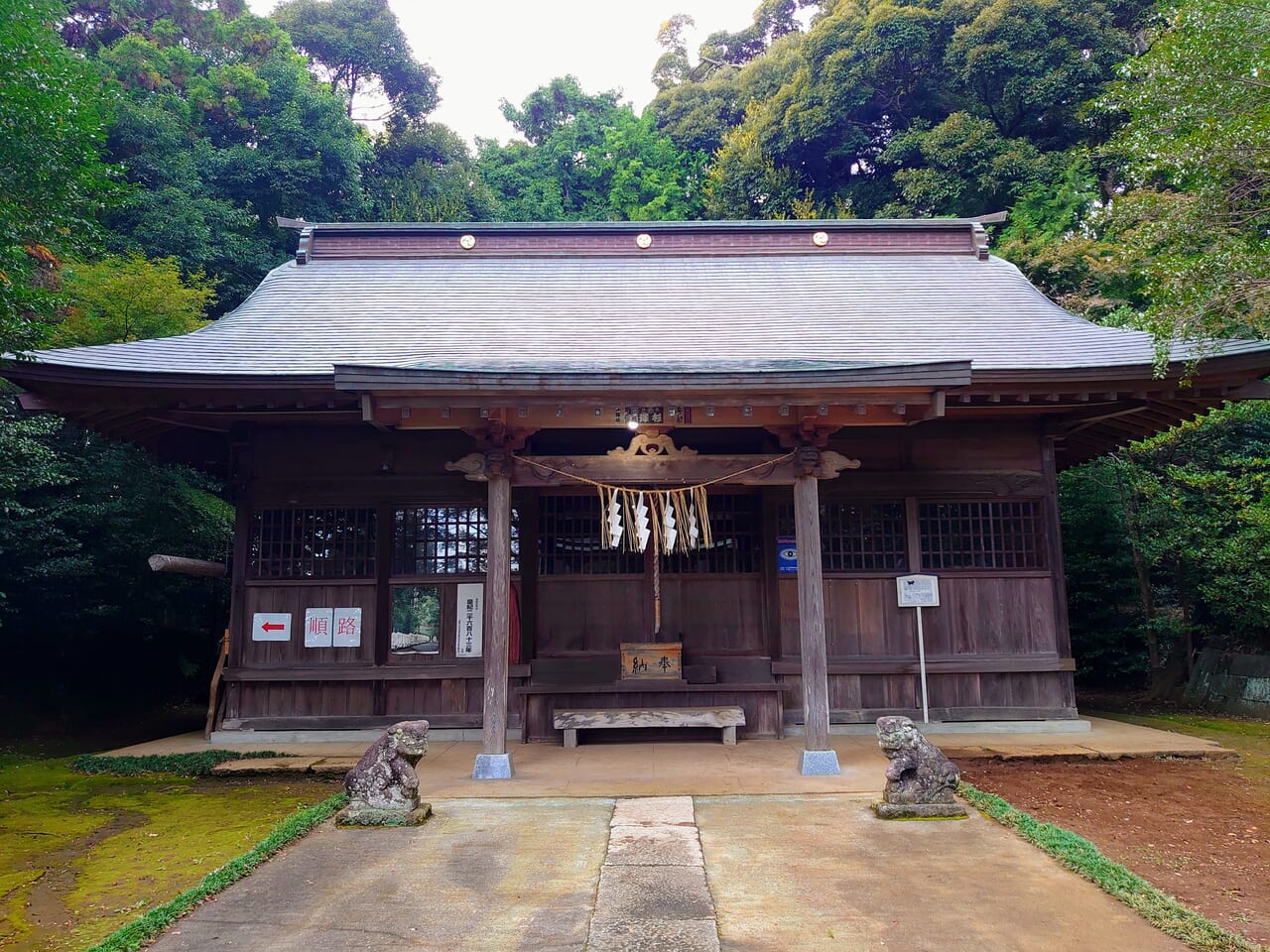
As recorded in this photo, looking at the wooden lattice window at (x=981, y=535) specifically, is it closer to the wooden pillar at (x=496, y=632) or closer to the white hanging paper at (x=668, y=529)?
the white hanging paper at (x=668, y=529)

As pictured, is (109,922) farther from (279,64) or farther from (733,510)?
(279,64)

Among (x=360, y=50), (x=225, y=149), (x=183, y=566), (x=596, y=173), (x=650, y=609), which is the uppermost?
(x=360, y=50)

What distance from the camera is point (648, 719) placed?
7.47 metres

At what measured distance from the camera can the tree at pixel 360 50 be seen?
3020cm

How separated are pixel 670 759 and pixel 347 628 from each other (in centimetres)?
384

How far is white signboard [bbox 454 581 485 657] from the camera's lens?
28.1 ft

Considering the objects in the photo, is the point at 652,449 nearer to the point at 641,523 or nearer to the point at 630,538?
the point at 641,523

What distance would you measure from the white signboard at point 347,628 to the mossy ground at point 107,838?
171 cm

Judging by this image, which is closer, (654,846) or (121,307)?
(654,846)

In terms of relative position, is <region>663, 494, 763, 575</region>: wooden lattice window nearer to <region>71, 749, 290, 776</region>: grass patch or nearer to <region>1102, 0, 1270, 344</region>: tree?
<region>1102, 0, 1270, 344</region>: tree

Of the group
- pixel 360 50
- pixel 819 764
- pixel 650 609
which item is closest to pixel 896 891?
pixel 819 764

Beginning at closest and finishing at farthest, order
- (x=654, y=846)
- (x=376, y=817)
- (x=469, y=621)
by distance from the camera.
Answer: (x=654, y=846), (x=376, y=817), (x=469, y=621)

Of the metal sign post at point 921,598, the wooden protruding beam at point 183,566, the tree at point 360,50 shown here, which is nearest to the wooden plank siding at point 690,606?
the metal sign post at point 921,598

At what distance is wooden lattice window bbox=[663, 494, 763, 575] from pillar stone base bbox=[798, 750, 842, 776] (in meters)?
2.61
